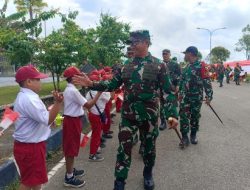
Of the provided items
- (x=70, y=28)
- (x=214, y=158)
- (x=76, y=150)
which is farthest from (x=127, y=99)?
(x=70, y=28)

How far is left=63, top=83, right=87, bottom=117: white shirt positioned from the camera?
19.4 ft

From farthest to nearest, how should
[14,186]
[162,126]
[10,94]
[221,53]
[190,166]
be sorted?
[221,53], [10,94], [162,126], [190,166], [14,186]

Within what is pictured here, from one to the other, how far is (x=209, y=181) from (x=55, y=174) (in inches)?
92.4

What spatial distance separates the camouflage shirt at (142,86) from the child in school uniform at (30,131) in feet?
4.10

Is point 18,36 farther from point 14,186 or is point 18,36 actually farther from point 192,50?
point 14,186

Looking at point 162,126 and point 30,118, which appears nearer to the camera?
point 30,118

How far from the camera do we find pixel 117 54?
21688 millimetres

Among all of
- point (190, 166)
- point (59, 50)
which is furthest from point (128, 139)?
point (59, 50)

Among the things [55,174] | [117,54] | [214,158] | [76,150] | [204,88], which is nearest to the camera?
[76,150]

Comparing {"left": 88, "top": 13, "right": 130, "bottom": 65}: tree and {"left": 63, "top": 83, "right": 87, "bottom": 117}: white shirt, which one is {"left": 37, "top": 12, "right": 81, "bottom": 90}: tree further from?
{"left": 63, "top": 83, "right": 87, "bottom": 117}: white shirt

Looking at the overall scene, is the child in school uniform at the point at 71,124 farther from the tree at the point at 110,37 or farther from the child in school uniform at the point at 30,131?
the tree at the point at 110,37

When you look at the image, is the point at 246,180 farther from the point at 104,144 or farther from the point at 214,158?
the point at 104,144

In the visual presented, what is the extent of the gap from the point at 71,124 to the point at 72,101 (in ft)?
1.09

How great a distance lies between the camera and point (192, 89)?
8.33 meters
